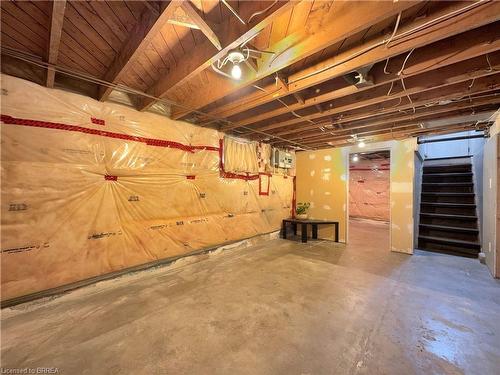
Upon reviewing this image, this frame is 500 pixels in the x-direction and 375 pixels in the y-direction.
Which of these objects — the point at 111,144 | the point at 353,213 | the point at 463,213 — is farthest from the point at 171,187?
the point at 353,213

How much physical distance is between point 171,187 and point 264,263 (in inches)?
74.2

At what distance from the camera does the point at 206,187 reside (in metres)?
3.46

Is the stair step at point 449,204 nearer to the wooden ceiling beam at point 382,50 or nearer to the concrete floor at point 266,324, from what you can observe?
the concrete floor at point 266,324

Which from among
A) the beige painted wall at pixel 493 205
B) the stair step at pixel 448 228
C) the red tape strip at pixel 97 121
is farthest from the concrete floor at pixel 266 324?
the red tape strip at pixel 97 121

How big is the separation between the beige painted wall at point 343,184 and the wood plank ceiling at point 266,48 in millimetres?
1447

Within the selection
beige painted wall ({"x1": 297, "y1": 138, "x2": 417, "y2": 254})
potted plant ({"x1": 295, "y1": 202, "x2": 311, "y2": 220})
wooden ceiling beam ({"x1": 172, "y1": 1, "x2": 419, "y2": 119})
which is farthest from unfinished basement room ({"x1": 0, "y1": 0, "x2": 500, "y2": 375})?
potted plant ({"x1": 295, "y1": 202, "x2": 311, "y2": 220})

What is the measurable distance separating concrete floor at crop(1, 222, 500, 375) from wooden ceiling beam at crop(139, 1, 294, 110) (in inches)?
88.7

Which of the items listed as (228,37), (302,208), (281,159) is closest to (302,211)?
(302,208)

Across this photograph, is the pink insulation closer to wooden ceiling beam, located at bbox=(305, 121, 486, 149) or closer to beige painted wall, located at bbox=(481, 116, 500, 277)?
wooden ceiling beam, located at bbox=(305, 121, 486, 149)

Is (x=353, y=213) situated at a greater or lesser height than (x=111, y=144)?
lesser

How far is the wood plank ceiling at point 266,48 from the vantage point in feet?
4.40

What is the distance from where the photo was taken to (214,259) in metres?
3.46

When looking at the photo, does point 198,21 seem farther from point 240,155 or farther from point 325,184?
point 325,184

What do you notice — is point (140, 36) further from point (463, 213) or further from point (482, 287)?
point (463, 213)
